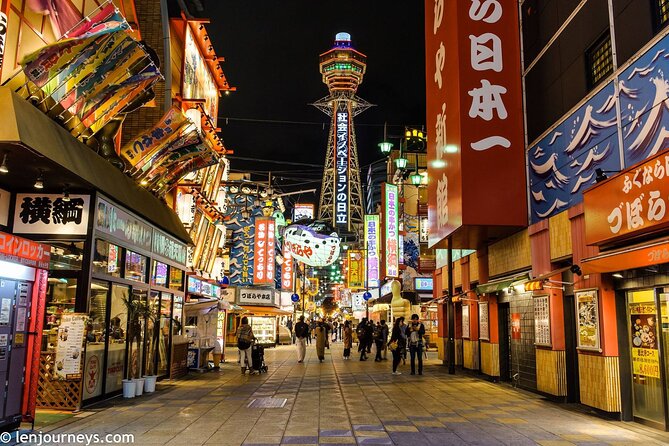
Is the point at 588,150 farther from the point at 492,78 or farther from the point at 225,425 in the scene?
the point at 225,425

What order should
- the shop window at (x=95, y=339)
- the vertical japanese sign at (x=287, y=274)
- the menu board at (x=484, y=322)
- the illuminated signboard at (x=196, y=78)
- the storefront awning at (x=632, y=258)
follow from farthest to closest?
the vertical japanese sign at (x=287, y=274)
the illuminated signboard at (x=196, y=78)
the menu board at (x=484, y=322)
the shop window at (x=95, y=339)
the storefront awning at (x=632, y=258)

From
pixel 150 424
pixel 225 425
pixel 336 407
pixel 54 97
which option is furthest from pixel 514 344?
pixel 54 97

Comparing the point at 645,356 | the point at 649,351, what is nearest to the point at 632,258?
the point at 649,351

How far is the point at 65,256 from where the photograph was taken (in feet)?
38.1

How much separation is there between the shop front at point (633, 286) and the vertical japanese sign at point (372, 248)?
3231 cm

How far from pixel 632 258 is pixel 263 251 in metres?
31.7

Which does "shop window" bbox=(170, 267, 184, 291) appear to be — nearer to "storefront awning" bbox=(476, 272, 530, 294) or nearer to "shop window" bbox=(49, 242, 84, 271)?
"shop window" bbox=(49, 242, 84, 271)

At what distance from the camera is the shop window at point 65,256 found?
1157 cm

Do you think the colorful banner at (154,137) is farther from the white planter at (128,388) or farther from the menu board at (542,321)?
the menu board at (542,321)

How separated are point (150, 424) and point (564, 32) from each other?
1177 cm

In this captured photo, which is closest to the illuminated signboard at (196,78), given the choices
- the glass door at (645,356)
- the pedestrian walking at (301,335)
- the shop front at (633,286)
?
the pedestrian walking at (301,335)

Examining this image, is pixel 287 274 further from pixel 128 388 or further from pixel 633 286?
pixel 633 286

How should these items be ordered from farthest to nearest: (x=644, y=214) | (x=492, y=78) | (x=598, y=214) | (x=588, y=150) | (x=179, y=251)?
(x=179, y=251), (x=492, y=78), (x=588, y=150), (x=598, y=214), (x=644, y=214)

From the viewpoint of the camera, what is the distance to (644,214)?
838 cm
